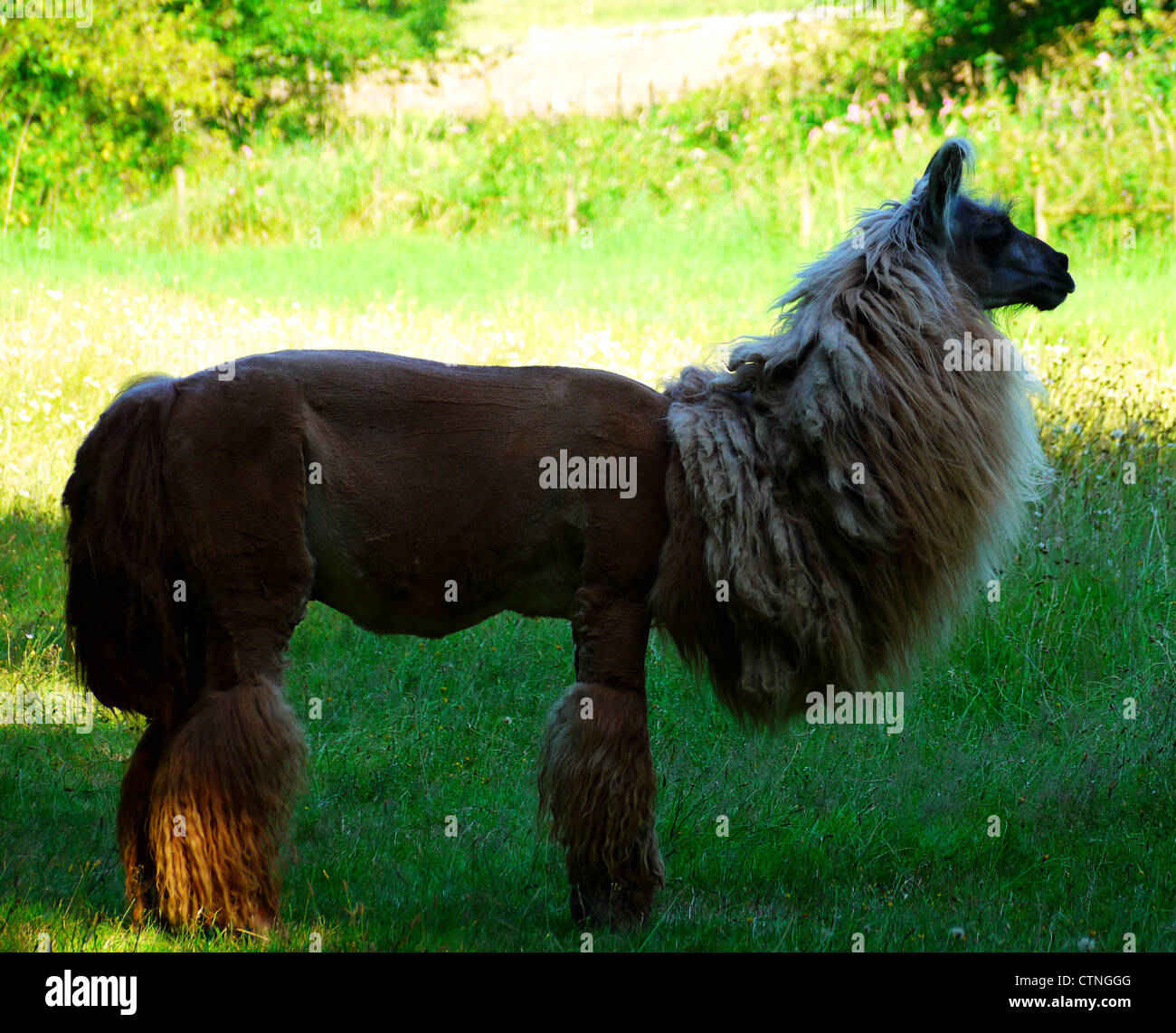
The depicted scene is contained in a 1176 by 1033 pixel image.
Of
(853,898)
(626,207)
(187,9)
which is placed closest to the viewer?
(853,898)

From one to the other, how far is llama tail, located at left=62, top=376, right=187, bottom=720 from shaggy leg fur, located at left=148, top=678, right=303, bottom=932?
211mm

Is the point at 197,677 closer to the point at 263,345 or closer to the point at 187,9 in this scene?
the point at 263,345

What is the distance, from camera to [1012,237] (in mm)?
4520

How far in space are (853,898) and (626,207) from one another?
14.0 metres

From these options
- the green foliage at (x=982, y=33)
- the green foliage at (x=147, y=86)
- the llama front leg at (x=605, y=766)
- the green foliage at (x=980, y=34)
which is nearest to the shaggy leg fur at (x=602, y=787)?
the llama front leg at (x=605, y=766)

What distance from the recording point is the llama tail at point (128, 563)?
13.3 feet

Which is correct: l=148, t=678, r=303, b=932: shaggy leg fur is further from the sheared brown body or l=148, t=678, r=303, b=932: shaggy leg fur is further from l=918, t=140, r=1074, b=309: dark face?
l=918, t=140, r=1074, b=309: dark face

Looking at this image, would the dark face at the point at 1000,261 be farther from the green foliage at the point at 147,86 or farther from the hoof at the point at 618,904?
the green foliage at the point at 147,86

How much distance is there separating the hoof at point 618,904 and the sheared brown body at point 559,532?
1 centimetres

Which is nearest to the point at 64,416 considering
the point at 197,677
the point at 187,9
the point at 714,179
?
the point at 197,677

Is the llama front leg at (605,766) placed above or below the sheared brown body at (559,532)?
below

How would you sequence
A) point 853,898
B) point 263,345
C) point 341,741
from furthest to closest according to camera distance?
point 263,345
point 341,741
point 853,898

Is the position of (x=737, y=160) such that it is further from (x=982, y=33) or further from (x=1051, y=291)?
(x=1051, y=291)

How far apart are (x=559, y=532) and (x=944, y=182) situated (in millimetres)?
1707
